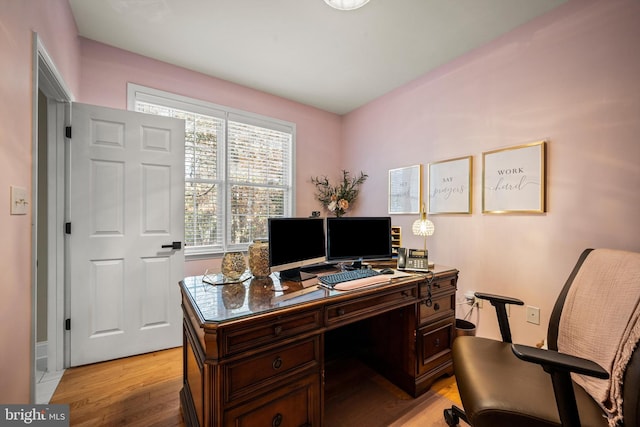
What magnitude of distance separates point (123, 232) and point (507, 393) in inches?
110

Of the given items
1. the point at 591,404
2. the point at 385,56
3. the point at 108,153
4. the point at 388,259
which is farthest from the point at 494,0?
the point at 108,153

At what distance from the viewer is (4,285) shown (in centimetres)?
111

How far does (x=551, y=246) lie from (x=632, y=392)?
1.30 metres

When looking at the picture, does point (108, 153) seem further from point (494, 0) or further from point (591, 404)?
point (591, 404)

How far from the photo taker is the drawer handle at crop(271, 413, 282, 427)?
1178 mm

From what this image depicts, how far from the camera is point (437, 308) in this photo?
6.25 feet

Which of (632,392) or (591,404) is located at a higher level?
(632,392)

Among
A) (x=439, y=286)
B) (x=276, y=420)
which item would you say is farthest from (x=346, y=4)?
(x=276, y=420)

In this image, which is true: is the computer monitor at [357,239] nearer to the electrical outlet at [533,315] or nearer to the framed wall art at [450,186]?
the framed wall art at [450,186]

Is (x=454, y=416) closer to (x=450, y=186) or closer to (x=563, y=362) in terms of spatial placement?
(x=563, y=362)

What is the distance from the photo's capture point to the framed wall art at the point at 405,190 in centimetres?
288

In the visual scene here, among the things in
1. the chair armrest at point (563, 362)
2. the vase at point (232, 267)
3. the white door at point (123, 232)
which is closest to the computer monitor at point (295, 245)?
the vase at point (232, 267)

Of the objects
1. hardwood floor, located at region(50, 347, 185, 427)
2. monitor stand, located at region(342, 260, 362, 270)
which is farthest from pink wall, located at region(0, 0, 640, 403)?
monitor stand, located at region(342, 260, 362, 270)

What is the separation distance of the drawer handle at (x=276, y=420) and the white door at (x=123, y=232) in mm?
1702
